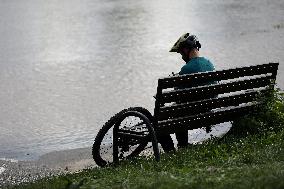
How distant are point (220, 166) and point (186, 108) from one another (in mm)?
1703

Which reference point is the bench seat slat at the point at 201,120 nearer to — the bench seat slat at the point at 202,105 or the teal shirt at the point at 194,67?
the bench seat slat at the point at 202,105

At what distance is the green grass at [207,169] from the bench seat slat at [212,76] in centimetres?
95

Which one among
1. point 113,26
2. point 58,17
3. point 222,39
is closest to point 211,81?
point 222,39

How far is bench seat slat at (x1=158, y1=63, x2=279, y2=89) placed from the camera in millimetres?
8273

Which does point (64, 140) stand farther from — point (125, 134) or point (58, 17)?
point (58, 17)

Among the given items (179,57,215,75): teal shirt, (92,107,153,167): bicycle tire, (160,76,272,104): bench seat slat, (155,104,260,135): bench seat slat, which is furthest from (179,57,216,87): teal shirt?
(92,107,153,167): bicycle tire

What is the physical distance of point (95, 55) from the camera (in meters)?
23.8

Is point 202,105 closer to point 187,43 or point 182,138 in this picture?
point 182,138

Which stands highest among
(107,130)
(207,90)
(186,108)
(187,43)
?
(187,43)

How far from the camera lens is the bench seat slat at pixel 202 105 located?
8.48 m

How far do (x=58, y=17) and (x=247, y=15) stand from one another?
1178 centimetres

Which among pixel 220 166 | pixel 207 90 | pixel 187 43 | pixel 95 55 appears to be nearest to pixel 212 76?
pixel 207 90

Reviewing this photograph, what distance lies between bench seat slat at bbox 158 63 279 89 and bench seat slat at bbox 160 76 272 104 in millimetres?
107

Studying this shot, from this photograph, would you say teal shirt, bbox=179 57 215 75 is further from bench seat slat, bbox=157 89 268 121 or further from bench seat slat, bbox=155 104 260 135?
bench seat slat, bbox=155 104 260 135
